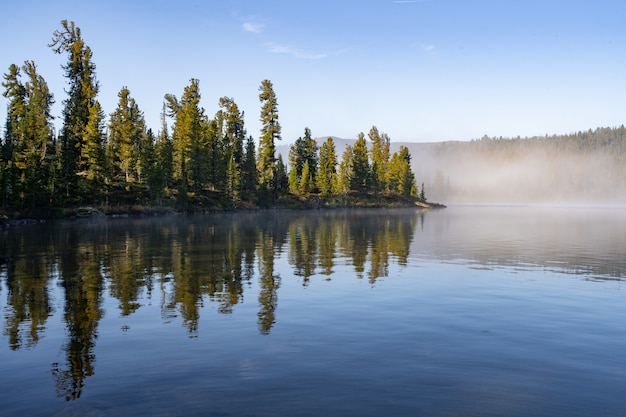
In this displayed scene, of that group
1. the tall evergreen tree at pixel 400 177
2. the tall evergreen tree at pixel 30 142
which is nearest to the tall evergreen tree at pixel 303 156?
the tall evergreen tree at pixel 400 177

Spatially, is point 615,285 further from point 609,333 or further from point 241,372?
point 241,372

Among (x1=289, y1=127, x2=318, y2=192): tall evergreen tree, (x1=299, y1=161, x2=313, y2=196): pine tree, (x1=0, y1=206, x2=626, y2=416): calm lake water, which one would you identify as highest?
(x1=289, y1=127, x2=318, y2=192): tall evergreen tree

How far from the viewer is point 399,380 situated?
31.3 ft

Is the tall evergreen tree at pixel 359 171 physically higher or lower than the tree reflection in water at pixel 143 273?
higher

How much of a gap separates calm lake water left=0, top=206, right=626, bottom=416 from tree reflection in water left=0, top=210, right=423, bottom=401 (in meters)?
0.10

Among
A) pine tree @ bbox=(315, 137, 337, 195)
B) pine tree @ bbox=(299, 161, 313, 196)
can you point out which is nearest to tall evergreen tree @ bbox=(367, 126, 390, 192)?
pine tree @ bbox=(315, 137, 337, 195)

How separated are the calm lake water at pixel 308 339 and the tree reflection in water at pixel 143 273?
0.10 meters

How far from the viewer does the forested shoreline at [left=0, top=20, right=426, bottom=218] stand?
69.8 metres

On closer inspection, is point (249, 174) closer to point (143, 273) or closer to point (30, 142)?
point (30, 142)

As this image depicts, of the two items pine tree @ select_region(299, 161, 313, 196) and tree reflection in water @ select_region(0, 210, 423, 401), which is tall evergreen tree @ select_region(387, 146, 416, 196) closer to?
pine tree @ select_region(299, 161, 313, 196)

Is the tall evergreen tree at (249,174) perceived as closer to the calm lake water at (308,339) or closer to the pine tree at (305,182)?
the pine tree at (305,182)

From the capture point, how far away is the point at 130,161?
89.9 m

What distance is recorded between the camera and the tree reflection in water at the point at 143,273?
13321 mm

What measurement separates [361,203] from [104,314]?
132119 millimetres
